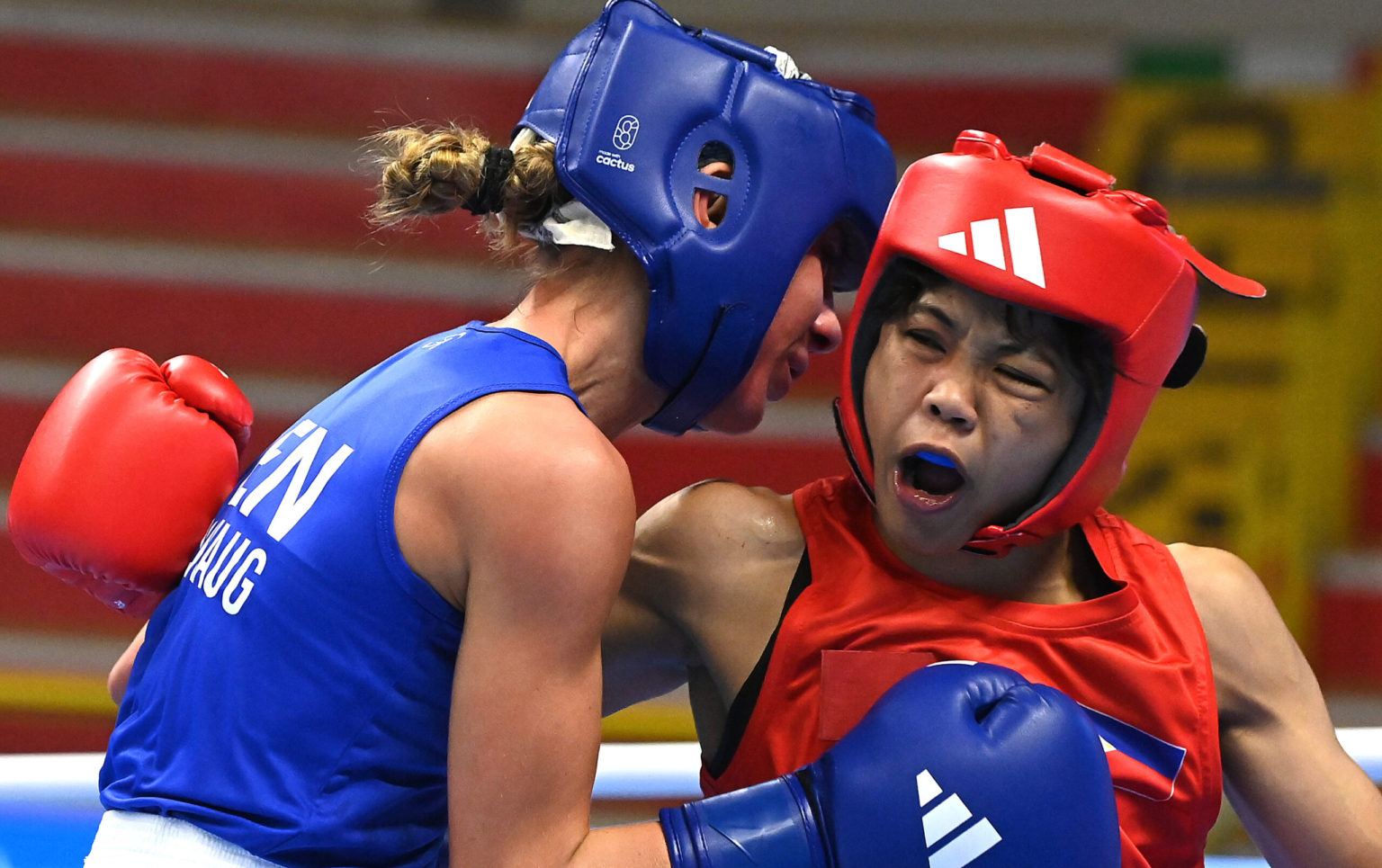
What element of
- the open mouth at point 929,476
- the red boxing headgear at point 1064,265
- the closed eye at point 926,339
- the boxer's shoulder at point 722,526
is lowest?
the boxer's shoulder at point 722,526

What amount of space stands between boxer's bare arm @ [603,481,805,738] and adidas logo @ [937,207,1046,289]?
41 centimetres

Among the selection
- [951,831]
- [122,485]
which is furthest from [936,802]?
[122,485]

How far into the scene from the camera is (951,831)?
4.19ft

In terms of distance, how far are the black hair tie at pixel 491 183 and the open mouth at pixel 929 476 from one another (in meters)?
0.55

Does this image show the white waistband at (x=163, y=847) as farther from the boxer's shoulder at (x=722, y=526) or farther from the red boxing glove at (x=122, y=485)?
the boxer's shoulder at (x=722, y=526)

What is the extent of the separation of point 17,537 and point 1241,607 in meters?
1.49

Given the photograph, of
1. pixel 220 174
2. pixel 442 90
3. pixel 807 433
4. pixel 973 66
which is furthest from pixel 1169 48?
pixel 220 174

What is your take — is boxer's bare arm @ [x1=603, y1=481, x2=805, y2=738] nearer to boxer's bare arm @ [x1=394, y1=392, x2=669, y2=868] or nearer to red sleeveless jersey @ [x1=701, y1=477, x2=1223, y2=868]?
red sleeveless jersey @ [x1=701, y1=477, x2=1223, y2=868]

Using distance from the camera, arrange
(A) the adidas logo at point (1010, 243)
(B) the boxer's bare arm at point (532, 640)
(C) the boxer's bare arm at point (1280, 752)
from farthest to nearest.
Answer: (C) the boxer's bare arm at point (1280, 752) → (A) the adidas logo at point (1010, 243) → (B) the boxer's bare arm at point (532, 640)

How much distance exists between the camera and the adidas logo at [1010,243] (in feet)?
4.71

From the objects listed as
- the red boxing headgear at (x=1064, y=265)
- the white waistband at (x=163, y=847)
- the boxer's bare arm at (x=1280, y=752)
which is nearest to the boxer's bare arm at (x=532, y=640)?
the white waistband at (x=163, y=847)

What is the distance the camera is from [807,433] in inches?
168

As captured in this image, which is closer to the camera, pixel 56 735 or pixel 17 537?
pixel 17 537

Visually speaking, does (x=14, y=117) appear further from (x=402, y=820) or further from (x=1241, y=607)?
(x=1241, y=607)
